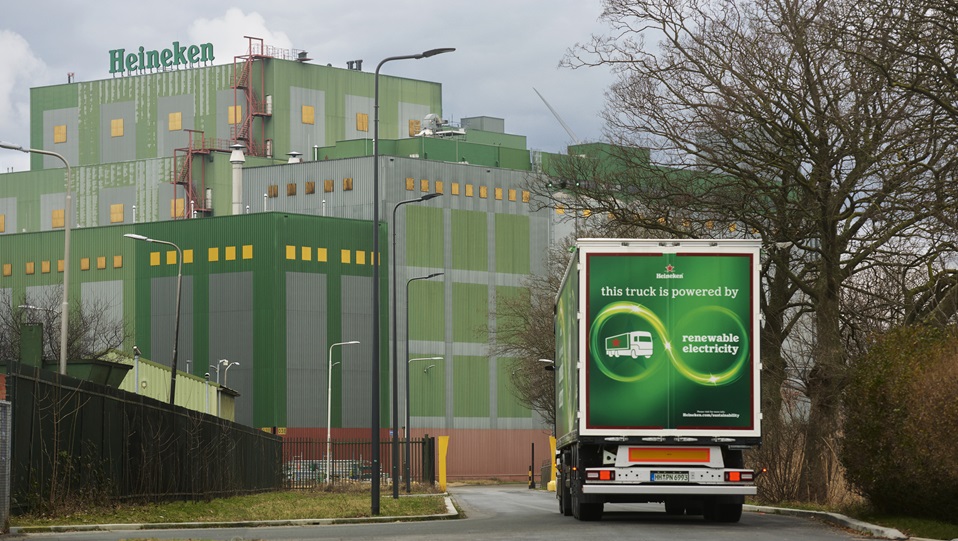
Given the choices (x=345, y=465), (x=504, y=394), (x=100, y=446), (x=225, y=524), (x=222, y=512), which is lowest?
(x=345, y=465)

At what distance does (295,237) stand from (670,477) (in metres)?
73.6

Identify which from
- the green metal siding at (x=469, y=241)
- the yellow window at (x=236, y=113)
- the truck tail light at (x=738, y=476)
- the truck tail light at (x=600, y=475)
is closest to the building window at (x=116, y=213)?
the yellow window at (x=236, y=113)

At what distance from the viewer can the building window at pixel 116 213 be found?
11294 centimetres

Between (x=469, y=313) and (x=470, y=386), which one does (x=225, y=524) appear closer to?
(x=470, y=386)

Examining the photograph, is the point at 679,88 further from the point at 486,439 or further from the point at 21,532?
the point at 486,439

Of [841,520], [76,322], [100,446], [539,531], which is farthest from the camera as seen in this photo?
[76,322]

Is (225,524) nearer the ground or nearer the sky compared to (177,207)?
nearer the ground

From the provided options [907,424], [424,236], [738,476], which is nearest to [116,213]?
[424,236]

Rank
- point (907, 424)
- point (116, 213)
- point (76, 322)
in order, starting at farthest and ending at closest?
1. point (116, 213)
2. point (76, 322)
3. point (907, 424)

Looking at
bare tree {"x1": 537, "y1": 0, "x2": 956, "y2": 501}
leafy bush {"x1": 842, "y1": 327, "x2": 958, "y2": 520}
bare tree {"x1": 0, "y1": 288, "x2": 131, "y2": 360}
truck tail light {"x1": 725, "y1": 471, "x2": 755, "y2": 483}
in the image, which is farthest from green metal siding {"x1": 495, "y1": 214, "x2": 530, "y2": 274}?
truck tail light {"x1": 725, "y1": 471, "x2": 755, "y2": 483}

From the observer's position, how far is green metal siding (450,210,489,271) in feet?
324

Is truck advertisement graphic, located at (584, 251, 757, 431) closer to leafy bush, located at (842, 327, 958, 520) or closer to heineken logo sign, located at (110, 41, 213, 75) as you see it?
leafy bush, located at (842, 327, 958, 520)

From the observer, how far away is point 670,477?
2133cm

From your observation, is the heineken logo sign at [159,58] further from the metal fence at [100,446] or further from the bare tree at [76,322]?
the metal fence at [100,446]
